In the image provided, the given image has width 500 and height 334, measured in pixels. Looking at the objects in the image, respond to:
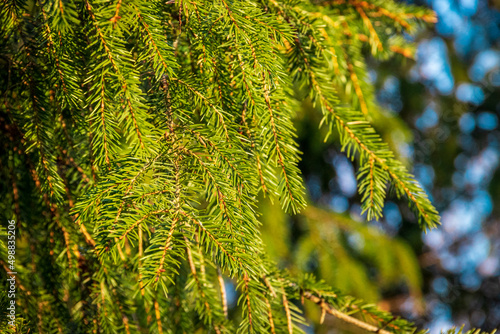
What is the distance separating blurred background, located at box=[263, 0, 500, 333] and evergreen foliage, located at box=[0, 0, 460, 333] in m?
1.34

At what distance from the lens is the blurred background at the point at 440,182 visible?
7.11 feet

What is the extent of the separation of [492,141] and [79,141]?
326 cm

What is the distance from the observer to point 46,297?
68 centimetres

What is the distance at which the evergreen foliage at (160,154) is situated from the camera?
469 mm

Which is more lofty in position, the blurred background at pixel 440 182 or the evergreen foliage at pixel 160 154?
the evergreen foliage at pixel 160 154

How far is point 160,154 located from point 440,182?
3067 mm

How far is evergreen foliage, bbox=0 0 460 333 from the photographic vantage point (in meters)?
0.47

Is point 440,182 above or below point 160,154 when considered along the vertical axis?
below

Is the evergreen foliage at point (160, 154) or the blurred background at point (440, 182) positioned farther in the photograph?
the blurred background at point (440, 182)

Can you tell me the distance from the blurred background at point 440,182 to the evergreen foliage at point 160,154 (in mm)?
1339

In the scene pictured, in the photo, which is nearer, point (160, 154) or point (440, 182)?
point (160, 154)

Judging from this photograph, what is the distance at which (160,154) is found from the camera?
48 cm

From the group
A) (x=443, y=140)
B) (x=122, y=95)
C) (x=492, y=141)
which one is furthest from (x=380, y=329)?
(x=492, y=141)

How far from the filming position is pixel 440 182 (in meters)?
3.04
